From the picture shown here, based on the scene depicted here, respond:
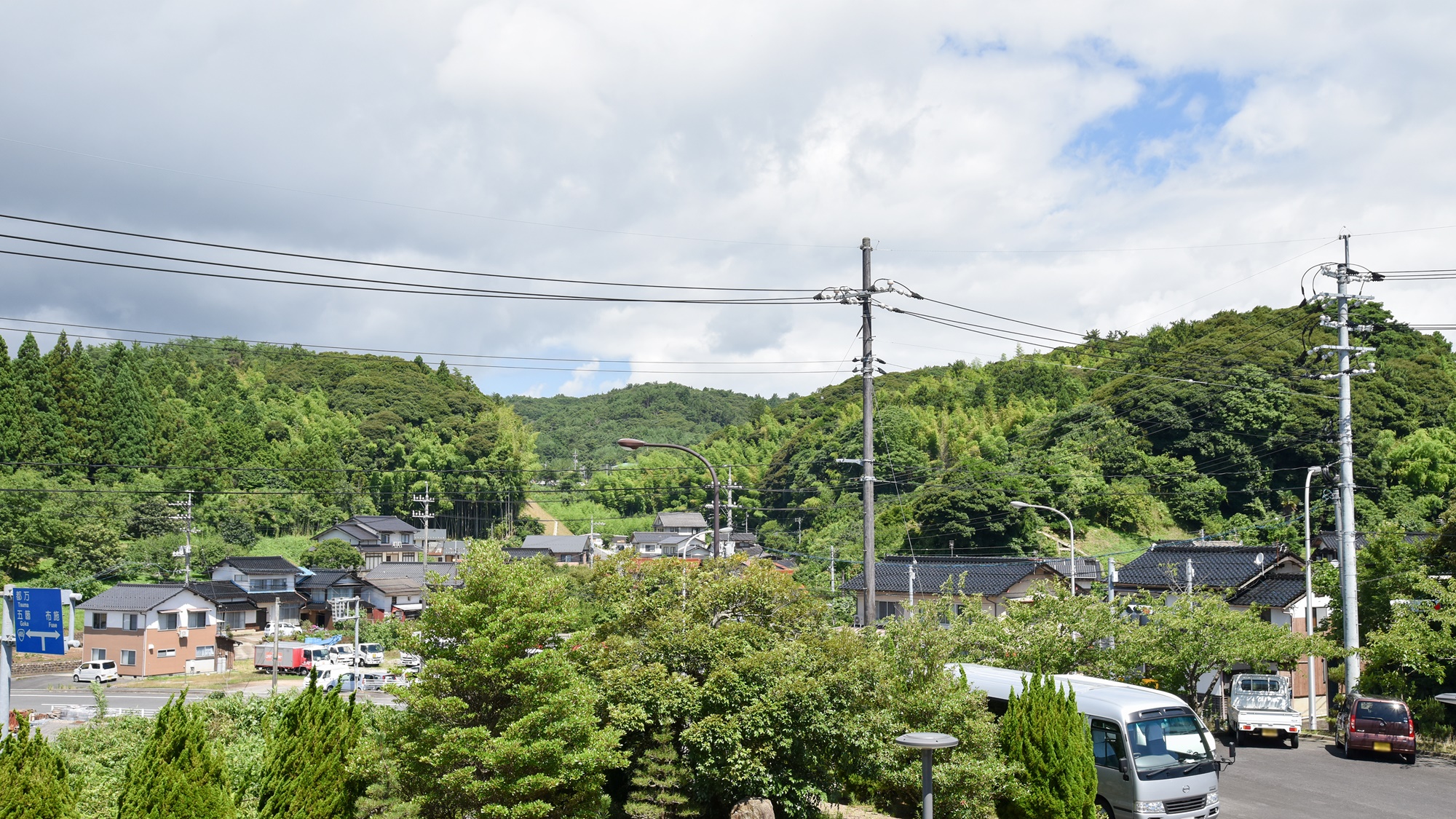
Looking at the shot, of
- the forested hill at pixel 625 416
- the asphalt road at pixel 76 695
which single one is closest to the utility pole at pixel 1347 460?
the asphalt road at pixel 76 695

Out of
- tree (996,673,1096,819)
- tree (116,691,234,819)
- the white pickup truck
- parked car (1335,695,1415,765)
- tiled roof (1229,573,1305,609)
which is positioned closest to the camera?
tree (116,691,234,819)

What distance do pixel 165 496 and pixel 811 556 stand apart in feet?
144

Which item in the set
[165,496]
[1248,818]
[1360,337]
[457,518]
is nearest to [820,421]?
[457,518]

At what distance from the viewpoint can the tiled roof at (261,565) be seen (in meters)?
58.5

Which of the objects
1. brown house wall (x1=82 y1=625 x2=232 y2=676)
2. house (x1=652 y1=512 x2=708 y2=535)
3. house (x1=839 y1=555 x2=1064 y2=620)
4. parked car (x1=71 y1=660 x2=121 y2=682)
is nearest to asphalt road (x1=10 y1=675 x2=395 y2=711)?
parked car (x1=71 y1=660 x2=121 y2=682)

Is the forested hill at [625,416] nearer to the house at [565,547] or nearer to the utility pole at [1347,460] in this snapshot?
the house at [565,547]

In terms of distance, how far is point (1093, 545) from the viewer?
196ft

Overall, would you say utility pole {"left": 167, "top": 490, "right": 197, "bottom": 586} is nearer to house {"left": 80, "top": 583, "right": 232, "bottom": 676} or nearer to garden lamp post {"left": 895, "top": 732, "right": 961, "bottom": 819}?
house {"left": 80, "top": 583, "right": 232, "bottom": 676}

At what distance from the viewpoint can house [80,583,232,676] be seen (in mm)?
47312

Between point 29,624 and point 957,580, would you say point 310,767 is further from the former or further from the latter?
point 957,580

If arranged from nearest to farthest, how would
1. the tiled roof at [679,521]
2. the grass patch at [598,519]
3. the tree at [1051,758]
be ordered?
the tree at [1051,758]
the tiled roof at [679,521]
the grass patch at [598,519]

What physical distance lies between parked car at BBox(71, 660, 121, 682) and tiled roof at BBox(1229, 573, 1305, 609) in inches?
1914

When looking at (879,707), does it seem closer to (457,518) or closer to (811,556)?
(811,556)

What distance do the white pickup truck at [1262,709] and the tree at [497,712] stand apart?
57.6 ft
